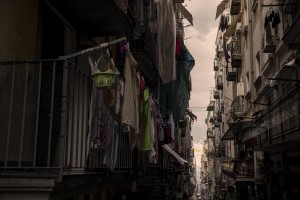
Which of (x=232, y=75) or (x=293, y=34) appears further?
(x=232, y=75)

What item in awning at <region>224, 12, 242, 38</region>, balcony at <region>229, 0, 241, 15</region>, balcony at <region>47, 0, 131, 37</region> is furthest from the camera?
balcony at <region>229, 0, 241, 15</region>

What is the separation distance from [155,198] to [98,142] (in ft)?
30.8

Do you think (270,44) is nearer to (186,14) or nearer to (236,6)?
(186,14)

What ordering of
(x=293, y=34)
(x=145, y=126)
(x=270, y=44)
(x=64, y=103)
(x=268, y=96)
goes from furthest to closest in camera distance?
(x=268, y=96)
(x=270, y=44)
(x=293, y=34)
(x=145, y=126)
(x=64, y=103)

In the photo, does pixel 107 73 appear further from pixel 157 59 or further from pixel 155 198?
pixel 155 198

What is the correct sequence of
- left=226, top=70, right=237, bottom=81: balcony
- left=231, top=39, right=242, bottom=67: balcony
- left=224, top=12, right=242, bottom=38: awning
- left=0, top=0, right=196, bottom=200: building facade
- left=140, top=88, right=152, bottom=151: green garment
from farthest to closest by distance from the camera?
left=226, top=70, right=237, bottom=81: balcony, left=224, top=12, right=242, bottom=38: awning, left=231, top=39, right=242, bottom=67: balcony, left=140, top=88, right=152, bottom=151: green garment, left=0, top=0, right=196, bottom=200: building facade

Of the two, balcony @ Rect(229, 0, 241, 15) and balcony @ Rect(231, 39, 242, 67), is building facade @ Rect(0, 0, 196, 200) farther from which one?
balcony @ Rect(229, 0, 241, 15)

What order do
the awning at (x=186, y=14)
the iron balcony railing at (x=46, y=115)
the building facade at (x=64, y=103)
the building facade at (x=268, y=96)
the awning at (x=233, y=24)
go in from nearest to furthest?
the building facade at (x=64, y=103), the iron balcony railing at (x=46, y=115), the building facade at (x=268, y=96), the awning at (x=186, y=14), the awning at (x=233, y=24)

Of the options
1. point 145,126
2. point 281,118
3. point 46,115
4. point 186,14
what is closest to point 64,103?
point 46,115

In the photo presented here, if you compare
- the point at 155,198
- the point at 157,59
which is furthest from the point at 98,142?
the point at 155,198

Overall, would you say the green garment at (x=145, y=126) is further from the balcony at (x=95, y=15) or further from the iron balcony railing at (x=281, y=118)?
the iron balcony railing at (x=281, y=118)

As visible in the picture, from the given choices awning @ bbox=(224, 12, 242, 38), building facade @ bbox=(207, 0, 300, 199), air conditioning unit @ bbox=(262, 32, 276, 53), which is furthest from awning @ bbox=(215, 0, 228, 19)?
air conditioning unit @ bbox=(262, 32, 276, 53)

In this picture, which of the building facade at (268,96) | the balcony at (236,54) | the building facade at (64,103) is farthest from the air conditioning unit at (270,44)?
the balcony at (236,54)

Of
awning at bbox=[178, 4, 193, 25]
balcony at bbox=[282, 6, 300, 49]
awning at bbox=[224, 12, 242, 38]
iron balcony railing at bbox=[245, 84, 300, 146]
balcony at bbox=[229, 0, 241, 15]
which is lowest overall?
iron balcony railing at bbox=[245, 84, 300, 146]
